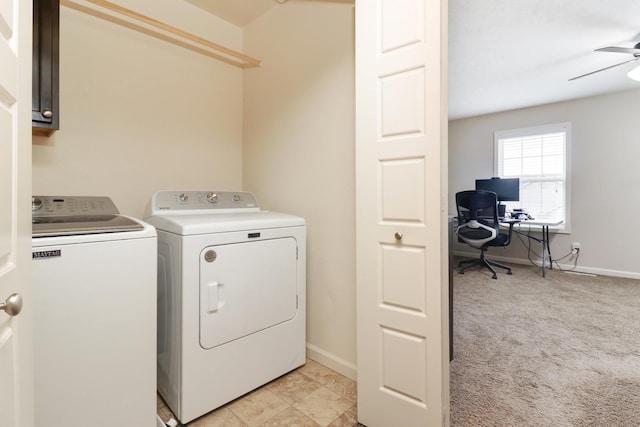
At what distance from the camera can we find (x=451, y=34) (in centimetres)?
257

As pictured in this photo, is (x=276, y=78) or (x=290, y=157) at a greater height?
(x=276, y=78)

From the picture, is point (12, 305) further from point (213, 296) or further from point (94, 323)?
point (213, 296)

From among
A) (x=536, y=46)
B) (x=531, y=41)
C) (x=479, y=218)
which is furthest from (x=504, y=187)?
(x=531, y=41)

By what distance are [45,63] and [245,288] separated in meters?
1.38

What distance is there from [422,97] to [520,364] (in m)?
1.83

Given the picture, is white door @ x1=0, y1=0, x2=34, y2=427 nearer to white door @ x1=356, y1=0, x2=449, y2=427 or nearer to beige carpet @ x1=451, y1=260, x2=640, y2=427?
white door @ x1=356, y1=0, x2=449, y2=427

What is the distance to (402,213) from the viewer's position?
1.32 m

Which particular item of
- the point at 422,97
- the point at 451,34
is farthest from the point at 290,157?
the point at 451,34

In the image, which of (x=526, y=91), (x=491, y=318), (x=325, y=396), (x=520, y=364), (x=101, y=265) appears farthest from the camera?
(x=526, y=91)

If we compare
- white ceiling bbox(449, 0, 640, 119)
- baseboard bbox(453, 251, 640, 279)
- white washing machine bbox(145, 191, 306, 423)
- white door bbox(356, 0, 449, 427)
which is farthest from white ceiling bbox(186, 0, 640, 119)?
baseboard bbox(453, 251, 640, 279)

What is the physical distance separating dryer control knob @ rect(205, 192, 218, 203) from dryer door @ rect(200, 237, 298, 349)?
0.54m

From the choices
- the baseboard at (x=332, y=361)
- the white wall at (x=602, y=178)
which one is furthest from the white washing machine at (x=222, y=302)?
the white wall at (x=602, y=178)

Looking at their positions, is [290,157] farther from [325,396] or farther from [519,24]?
[519,24]

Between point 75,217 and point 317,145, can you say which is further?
point 317,145
